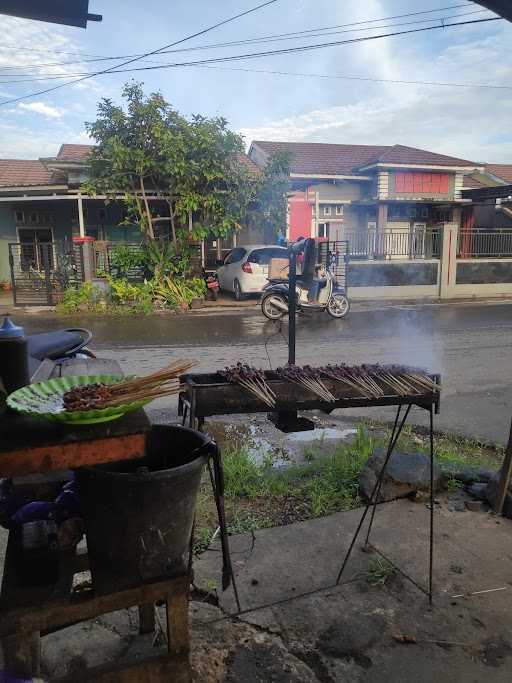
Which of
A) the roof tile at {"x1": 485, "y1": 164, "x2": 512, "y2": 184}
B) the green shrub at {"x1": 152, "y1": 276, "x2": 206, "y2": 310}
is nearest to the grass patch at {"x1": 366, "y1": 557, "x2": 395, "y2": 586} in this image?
the green shrub at {"x1": 152, "y1": 276, "x2": 206, "y2": 310}

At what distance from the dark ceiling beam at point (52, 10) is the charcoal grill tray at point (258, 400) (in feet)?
6.62

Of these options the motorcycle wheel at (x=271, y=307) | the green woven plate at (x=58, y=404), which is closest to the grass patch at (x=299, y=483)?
the green woven plate at (x=58, y=404)

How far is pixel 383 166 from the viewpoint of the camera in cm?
2191

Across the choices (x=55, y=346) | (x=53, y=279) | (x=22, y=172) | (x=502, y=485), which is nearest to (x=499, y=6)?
(x=502, y=485)

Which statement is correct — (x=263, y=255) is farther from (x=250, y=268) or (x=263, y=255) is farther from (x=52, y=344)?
(x=52, y=344)

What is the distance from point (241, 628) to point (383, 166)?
21920mm

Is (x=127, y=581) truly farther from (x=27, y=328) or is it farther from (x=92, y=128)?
(x=92, y=128)

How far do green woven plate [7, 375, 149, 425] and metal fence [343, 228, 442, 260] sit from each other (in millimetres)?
15564

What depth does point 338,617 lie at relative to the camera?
8.57 feet

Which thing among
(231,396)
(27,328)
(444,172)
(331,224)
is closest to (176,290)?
(27,328)

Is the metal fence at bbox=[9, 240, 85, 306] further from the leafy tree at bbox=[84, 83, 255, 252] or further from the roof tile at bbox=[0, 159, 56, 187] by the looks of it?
the roof tile at bbox=[0, 159, 56, 187]

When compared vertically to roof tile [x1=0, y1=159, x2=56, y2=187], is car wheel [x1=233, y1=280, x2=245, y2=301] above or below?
below

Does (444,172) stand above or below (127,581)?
above

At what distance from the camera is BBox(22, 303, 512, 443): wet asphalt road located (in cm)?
599
